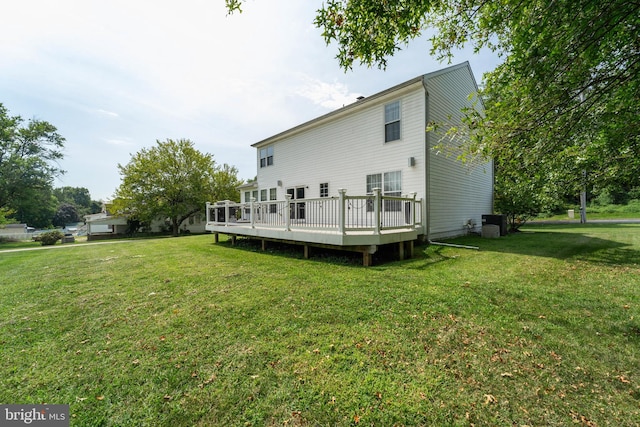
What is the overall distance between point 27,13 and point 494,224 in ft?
51.5

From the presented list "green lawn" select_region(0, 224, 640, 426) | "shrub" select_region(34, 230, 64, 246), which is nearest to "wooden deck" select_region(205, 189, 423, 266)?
"green lawn" select_region(0, 224, 640, 426)

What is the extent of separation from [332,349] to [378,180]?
785cm

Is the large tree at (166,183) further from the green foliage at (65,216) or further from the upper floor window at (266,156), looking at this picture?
the green foliage at (65,216)

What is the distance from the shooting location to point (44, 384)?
Answer: 2.21 meters

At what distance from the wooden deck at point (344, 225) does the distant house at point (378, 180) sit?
0.09 feet

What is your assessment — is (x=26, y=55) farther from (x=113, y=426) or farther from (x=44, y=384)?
(x=113, y=426)

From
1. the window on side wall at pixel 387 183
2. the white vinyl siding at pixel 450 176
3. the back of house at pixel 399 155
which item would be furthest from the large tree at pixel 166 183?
the white vinyl siding at pixel 450 176

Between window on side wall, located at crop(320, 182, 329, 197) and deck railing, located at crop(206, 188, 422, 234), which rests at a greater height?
window on side wall, located at crop(320, 182, 329, 197)

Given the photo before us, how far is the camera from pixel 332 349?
2.65m

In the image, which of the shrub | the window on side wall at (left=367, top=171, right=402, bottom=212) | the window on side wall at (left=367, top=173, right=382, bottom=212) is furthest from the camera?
the shrub

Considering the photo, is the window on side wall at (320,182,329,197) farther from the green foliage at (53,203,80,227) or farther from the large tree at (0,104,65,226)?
the green foliage at (53,203,80,227)

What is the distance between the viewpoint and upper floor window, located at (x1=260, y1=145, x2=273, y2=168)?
14543 mm

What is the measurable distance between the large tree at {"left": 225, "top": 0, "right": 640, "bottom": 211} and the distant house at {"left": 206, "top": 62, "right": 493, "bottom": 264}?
209 cm

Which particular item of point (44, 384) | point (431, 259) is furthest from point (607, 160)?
point (44, 384)
